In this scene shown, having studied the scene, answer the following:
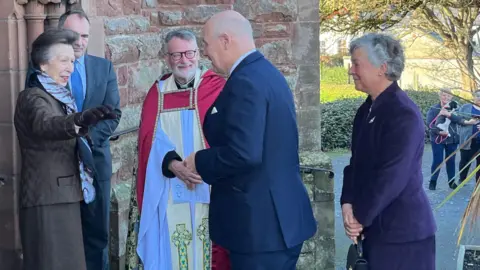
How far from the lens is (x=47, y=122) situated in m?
4.18

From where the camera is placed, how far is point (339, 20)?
65.3 ft

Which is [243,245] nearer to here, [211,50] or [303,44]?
[211,50]

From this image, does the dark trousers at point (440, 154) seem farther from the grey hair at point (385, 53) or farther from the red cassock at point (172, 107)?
the grey hair at point (385, 53)

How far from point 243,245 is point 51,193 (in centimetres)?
105

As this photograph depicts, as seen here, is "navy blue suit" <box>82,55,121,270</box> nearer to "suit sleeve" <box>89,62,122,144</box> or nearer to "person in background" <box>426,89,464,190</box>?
"suit sleeve" <box>89,62,122,144</box>

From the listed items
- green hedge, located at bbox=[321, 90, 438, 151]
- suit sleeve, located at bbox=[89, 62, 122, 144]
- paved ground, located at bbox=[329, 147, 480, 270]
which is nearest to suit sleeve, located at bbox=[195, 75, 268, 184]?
suit sleeve, located at bbox=[89, 62, 122, 144]

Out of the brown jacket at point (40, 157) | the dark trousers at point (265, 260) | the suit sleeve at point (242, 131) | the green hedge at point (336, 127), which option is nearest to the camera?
the suit sleeve at point (242, 131)

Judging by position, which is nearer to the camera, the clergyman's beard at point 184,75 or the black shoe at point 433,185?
the clergyman's beard at point 184,75

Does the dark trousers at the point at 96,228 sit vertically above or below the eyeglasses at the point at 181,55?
below

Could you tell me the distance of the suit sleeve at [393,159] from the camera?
4012mm

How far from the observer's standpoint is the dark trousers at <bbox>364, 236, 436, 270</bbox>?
13.6ft

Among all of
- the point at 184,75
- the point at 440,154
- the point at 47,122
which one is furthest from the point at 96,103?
the point at 440,154

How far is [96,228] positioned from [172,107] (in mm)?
825

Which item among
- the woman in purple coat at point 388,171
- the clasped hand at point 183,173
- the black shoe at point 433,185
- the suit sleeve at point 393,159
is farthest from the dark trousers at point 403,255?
the black shoe at point 433,185
